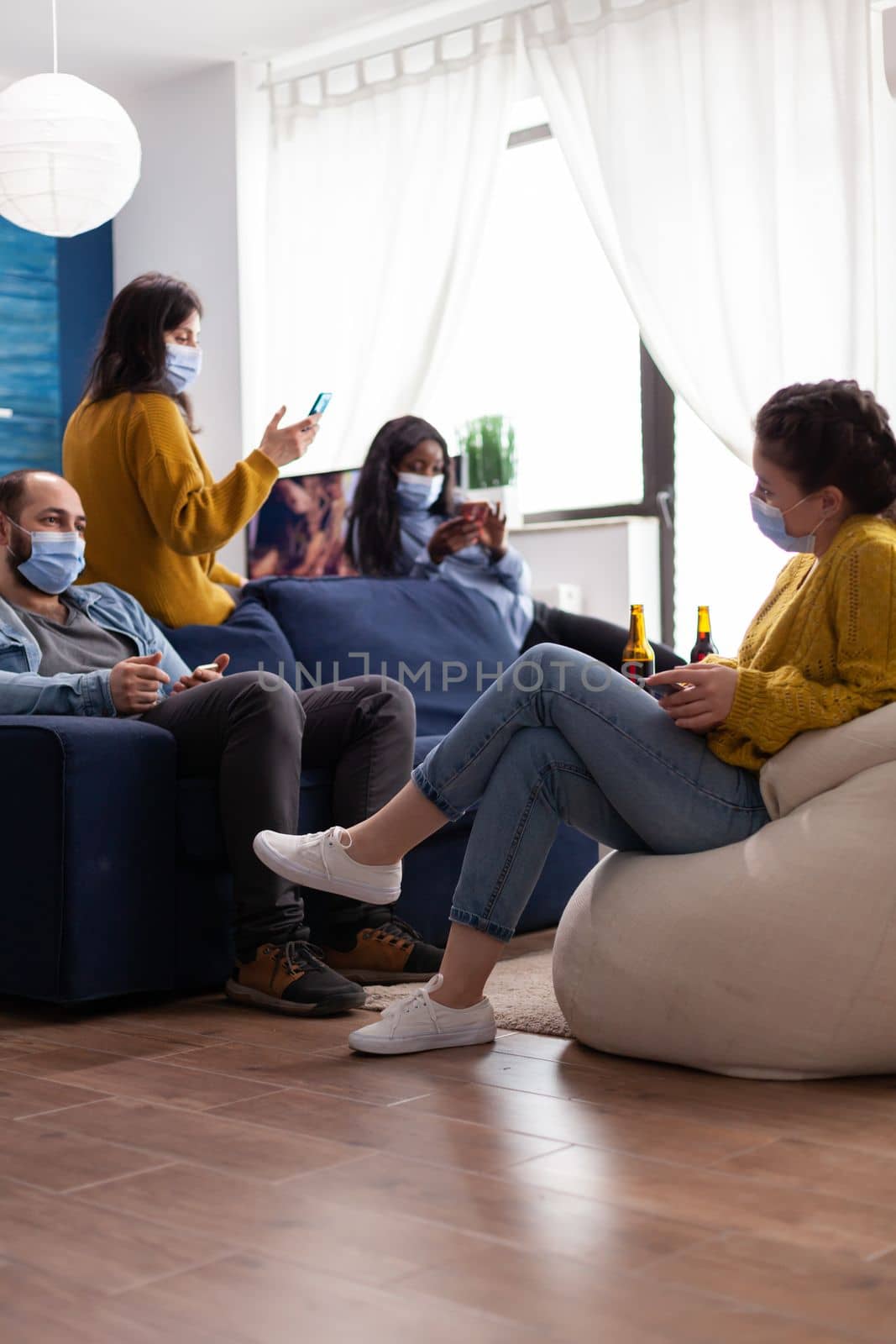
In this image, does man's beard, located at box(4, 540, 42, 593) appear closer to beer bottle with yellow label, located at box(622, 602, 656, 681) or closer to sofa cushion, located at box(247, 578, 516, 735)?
sofa cushion, located at box(247, 578, 516, 735)

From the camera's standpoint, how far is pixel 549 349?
5.11 metres

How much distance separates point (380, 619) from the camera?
11.0 ft

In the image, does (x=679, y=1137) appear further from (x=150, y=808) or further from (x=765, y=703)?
(x=150, y=808)

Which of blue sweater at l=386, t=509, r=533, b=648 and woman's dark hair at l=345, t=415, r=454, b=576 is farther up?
woman's dark hair at l=345, t=415, r=454, b=576

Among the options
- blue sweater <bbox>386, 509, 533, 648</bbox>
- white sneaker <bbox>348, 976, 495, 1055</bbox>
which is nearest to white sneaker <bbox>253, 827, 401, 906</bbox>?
white sneaker <bbox>348, 976, 495, 1055</bbox>

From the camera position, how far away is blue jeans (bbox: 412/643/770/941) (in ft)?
6.42

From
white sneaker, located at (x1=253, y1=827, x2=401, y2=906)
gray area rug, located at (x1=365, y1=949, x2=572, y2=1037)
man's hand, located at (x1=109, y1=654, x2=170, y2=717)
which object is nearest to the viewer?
white sneaker, located at (x1=253, y1=827, x2=401, y2=906)

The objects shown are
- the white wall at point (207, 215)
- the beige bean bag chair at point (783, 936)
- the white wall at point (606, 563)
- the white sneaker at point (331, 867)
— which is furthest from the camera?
the white wall at point (207, 215)

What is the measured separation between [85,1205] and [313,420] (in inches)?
86.0

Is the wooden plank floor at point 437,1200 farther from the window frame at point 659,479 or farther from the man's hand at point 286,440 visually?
the window frame at point 659,479

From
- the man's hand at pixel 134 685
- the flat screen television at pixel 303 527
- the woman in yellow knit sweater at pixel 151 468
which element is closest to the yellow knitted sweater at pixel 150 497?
the woman in yellow knit sweater at pixel 151 468

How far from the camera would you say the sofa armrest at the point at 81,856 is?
7.57ft

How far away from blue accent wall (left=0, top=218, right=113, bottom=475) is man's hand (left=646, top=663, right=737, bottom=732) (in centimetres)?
404

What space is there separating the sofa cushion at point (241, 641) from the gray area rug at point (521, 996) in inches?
33.1
